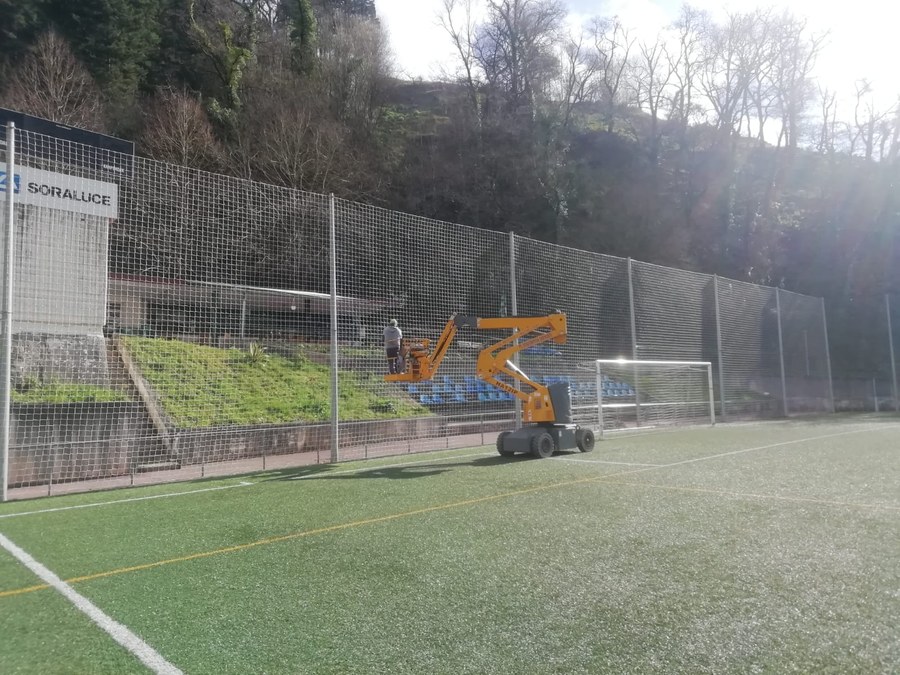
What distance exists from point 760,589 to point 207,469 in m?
7.34

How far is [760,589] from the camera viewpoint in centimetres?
306

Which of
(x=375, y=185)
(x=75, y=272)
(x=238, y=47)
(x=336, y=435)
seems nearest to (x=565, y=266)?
(x=336, y=435)

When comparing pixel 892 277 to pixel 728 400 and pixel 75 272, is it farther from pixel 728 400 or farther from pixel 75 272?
pixel 75 272

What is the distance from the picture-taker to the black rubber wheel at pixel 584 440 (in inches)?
362

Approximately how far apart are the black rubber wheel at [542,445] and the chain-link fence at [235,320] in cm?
207

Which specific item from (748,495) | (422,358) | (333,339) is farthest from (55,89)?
(748,495)

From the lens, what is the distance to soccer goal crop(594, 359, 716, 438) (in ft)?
41.8

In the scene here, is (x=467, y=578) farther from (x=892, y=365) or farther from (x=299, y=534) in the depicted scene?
(x=892, y=365)

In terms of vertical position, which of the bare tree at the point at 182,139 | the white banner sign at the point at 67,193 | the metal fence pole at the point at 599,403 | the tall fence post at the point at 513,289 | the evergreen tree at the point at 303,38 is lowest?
the metal fence pole at the point at 599,403

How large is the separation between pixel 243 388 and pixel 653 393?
9.15 meters

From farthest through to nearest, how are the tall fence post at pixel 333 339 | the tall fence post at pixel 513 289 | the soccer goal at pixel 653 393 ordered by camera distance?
the soccer goal at pixel 653 393, the tall fence post at pixel 513 289, the tall fence post at pixel 333 339

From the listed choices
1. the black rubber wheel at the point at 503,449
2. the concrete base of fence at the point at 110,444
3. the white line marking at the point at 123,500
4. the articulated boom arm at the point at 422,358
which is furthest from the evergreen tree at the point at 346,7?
the white line marking at the point at 123,500

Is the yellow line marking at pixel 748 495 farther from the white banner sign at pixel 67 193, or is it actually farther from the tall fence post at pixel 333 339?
the white banner sign at pixel 67 193

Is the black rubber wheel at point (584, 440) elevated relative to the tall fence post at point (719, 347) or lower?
lower
